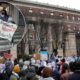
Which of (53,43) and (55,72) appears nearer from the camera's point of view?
(55,72)

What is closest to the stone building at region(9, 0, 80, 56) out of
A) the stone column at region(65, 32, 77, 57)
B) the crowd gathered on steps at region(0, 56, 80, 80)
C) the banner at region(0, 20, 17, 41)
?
the stone column at region(65, 32, 77, 57)

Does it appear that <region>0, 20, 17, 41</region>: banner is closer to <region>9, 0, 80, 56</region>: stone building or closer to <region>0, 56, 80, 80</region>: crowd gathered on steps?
<region>0, 56, 80, 80</region>: crowd gathered on steps

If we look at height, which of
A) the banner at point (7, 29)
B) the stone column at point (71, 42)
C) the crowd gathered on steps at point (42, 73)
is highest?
the banner at point (7, 29)

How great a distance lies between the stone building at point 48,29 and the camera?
6216 cm

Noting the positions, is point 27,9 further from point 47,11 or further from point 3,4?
point 3,4

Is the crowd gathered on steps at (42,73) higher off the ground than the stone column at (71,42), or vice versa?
the crowd gathered on steps at (42,73)

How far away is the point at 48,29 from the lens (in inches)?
2606

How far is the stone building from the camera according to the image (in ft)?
204

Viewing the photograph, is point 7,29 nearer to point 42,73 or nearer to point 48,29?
point 42,73

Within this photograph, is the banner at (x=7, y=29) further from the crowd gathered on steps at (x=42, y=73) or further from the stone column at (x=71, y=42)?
the stone column at (x=71, y=42)

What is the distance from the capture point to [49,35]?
66.9 meters

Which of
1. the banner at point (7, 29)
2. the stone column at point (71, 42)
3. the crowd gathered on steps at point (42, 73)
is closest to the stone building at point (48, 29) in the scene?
the stone column at point (71, 42)

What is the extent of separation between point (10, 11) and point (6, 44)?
1.33ft

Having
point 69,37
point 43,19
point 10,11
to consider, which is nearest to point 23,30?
point 10,11
